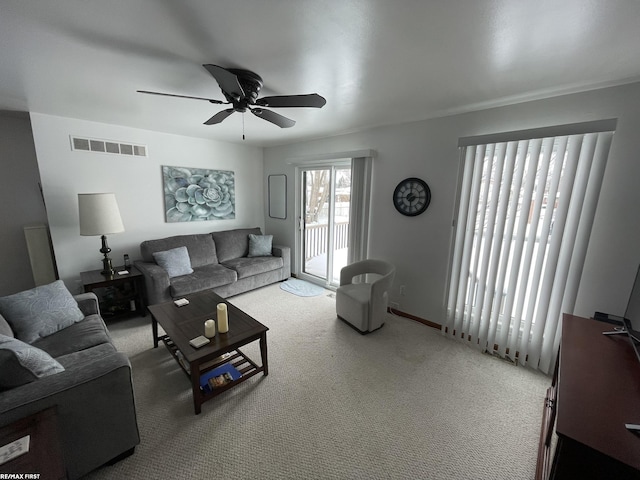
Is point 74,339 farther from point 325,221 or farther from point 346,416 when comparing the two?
point 325,221

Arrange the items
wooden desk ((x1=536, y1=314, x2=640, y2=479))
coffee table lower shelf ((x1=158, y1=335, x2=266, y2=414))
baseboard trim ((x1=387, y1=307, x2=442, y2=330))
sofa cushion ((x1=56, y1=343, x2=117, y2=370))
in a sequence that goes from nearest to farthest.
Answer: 1. wooden desk ((x1=536, y1=314, x2=640, y2=479))
2. sofa cushion ((x1=56, y1=343, x2=117, y2=370))
3. coffee table lower shelf ((x1=158, y1=335, x2=266, y2=414))
4. baseboard trim ((x1=387, y1=307, x2=442, y2=330))

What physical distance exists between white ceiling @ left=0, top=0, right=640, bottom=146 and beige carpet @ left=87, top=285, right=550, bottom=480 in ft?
7.88

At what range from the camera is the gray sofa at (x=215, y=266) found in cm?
296

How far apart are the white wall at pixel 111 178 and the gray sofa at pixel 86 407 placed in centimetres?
225

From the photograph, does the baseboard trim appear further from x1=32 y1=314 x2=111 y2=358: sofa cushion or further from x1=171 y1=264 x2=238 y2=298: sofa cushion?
x1=32 y1=314 x2=111 y2=358: sofa cushion

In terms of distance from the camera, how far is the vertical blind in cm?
192

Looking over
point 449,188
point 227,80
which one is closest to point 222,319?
point 227,80

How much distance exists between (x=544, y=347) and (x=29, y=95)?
519 centimetres

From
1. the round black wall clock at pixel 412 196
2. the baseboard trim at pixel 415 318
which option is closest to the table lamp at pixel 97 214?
the round black wall clock at pixel 412 196

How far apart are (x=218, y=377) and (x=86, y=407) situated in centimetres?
83

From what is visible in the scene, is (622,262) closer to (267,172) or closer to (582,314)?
(582,314)

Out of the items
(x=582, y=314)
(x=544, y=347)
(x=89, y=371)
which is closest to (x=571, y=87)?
(x=582, y=314)

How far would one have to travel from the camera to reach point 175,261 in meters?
3.27

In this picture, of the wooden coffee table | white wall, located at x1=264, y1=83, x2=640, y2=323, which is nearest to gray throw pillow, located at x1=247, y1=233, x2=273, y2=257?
white wall, located at x1=264, y1=83, x2=640, y2=323
